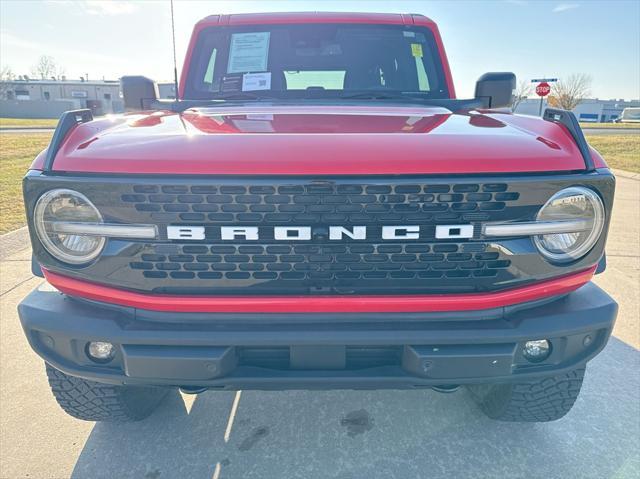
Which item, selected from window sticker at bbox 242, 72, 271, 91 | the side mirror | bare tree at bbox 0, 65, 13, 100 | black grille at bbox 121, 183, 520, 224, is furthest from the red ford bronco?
bare tree at bbox 0, 65, 13, 100

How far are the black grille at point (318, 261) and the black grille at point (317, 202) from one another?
10cm

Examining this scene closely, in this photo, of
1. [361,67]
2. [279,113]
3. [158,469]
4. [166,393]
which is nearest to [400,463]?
[158,469]

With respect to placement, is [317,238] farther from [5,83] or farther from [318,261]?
[5,83]

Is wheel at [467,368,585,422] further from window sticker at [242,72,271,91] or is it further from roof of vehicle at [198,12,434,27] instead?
roof of vehicle at [198,12,434,27]

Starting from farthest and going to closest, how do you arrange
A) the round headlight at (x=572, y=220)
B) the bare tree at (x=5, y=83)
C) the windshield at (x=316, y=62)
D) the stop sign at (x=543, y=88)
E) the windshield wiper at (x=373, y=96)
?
the bare tree at (x=5, y=83)
the stop sign at (x=543, y=88)
the windshield at (x=316, y=62)
the windshield wiper at (x=373, y=96)
the round headlight at (x=572, y=220)

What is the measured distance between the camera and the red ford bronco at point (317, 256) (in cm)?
160

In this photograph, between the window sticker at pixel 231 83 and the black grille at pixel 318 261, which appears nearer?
the black grille at pixel 318 261

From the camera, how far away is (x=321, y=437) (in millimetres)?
2285

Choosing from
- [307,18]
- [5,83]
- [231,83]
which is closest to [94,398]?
[231,83]

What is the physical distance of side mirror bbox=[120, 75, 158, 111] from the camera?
3049 millimetres

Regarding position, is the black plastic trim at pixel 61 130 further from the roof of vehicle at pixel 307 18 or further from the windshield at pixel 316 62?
the roof of vehicle at pixel 307 18

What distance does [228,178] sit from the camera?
1.58 metres

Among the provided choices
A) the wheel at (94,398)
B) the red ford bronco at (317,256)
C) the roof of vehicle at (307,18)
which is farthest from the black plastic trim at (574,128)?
the wheel at (94,398)

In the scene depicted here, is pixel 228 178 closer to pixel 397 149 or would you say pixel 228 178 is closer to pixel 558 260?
pixel 397 149
